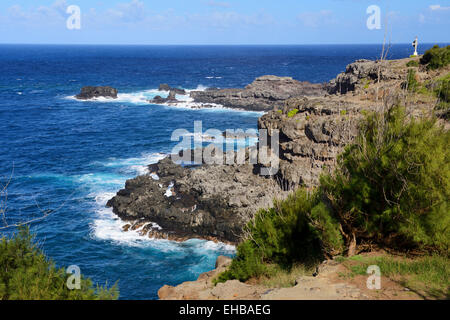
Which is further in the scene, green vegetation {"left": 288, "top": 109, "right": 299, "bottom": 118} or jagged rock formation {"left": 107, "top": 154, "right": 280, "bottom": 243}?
green vegetation {"left": 288, "top": 109, "right": 299, "bottom": 118}

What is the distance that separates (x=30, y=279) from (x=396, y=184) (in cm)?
1387

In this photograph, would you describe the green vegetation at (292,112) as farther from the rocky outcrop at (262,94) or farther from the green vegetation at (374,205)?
the rocky outcrop at (262,94)

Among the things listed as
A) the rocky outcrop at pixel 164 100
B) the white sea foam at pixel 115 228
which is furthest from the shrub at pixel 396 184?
the rocky outcrop at pixel 164 100

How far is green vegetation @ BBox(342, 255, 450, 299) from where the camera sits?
11.4 metres

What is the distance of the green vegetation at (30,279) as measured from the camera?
483 inches

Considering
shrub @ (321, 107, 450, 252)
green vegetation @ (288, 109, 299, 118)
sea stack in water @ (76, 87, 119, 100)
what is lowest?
shrub @ (321, 107, 450, 252)

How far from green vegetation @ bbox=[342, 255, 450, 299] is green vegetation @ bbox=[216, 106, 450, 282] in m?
0.83

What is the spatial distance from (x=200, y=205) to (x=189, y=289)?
16.8 metres

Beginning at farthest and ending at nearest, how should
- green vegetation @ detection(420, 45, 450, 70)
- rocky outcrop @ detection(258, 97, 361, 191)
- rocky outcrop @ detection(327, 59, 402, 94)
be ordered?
green vegetation @ detection(420, 45, 450, 70) < rocky outcrop @ detection(327, 59, 402, 94) < rocky outcrop @ detection(258, 97, 361, 191)

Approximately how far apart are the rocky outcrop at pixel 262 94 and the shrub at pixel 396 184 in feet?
206

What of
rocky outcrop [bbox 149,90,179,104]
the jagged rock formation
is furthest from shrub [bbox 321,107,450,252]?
rocky outcrop [bbox 149,90,179,104]

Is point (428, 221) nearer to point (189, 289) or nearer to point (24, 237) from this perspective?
point (189, 289)

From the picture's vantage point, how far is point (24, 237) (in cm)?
1420

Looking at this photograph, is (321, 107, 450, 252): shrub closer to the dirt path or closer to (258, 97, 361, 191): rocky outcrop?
the dirt path
